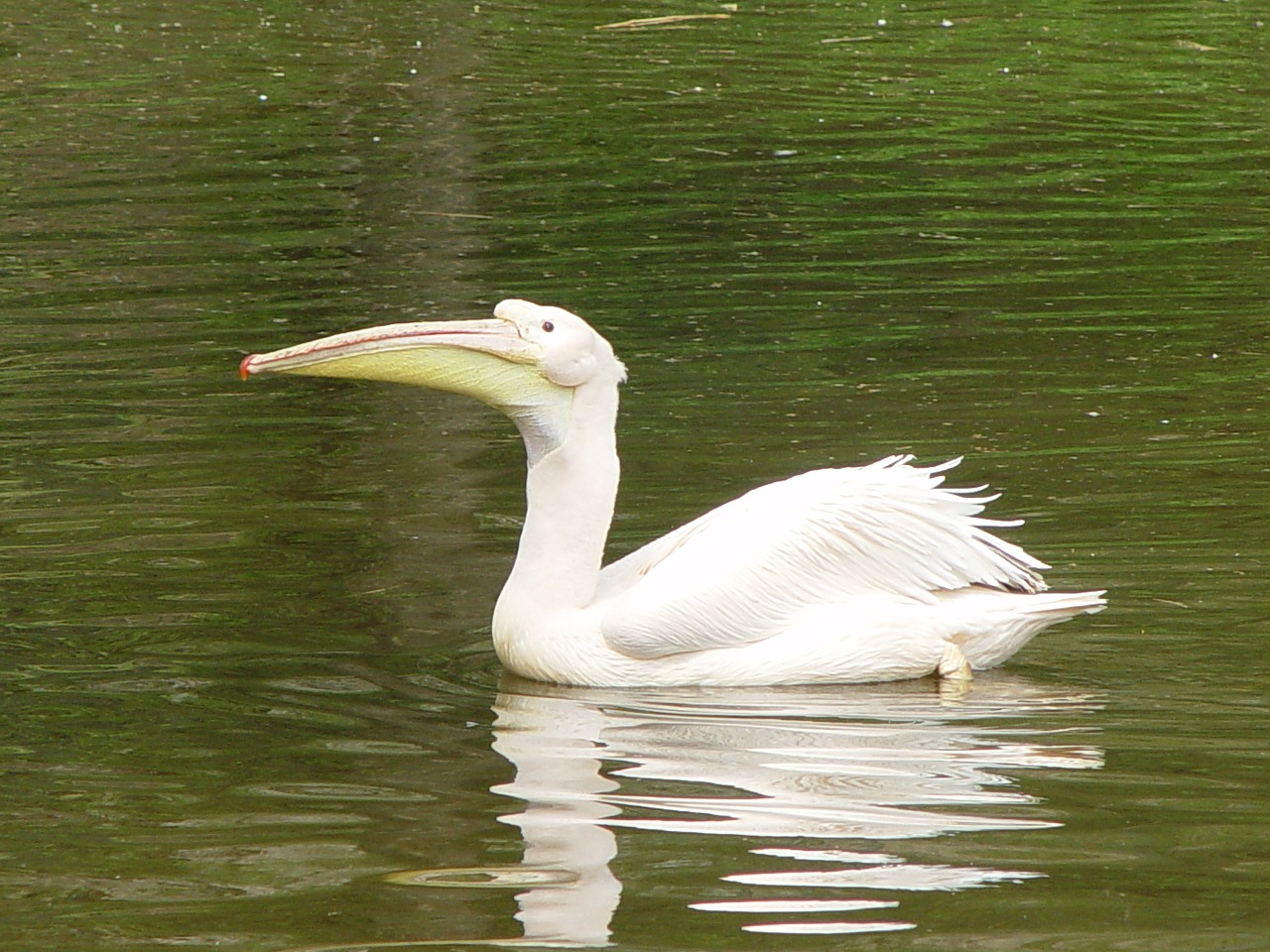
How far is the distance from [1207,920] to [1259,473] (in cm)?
272

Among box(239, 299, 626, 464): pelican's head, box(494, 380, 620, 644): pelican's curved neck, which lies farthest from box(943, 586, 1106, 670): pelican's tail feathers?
box(239, 299, 626, 464): pelican's head

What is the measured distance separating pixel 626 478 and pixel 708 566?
62.0 inches

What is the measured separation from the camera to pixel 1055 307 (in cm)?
797

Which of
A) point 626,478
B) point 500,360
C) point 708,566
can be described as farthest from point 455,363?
point 626,478

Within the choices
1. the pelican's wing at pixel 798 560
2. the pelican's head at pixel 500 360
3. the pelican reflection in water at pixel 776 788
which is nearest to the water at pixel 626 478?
the pelican reflection in water at pixel 776 788

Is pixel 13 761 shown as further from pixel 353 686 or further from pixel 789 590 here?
pixel 789 590

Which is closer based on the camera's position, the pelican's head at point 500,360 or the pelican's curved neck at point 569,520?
the pelican's head at point 500,360

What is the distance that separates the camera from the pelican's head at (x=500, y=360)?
4477 mm

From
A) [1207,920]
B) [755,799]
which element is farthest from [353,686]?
[1207,920]

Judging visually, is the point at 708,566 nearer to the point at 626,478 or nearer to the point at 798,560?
the point at 798,560

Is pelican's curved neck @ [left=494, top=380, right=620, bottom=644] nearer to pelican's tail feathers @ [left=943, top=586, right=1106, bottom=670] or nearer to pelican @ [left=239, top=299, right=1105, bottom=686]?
pelican @ [left=239, top=299, right=1105, bottom=686]

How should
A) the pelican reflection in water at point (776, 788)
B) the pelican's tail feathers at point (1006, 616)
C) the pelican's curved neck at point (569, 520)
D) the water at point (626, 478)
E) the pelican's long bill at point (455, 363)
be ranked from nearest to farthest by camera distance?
the pelican reflection in water at point (776, 788) < the water at point (626, 478) < the pelican's long bill at point (455, 363) < the pelican's tail feathers at point (1006, 616) < the pelican's curved neck at point (569, 520)

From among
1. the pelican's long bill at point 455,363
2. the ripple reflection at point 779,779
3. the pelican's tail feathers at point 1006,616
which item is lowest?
the ripple reflection at point 779,779

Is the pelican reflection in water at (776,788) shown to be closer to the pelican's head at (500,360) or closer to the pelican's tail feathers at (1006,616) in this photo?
the pelican's tail feathers at (1006,616)
